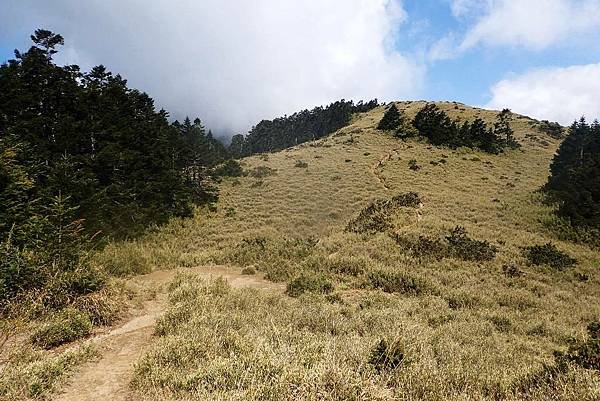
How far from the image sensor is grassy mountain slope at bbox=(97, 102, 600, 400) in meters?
4.96

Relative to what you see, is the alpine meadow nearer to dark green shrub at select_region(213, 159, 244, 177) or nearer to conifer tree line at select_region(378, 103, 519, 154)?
dark green shrub at select_region(213, 159, 244, 177)

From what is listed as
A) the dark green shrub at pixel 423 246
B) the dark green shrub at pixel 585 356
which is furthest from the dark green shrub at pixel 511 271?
the dark green shrub at pixel 585 356

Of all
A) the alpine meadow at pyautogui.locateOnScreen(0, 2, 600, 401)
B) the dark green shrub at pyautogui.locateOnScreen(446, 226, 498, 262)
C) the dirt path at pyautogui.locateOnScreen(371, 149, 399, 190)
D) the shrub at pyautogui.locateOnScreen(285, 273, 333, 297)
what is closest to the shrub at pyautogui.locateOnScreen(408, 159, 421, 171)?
the dirt path at pyautogui.locateOnScreen(371, 149, 399, 190)

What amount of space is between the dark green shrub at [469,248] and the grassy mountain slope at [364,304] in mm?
536

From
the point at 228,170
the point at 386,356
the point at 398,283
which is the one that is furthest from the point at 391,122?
the point at 386,356

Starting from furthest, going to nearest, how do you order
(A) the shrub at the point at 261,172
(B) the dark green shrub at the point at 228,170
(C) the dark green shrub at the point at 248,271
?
1. (B) the dark green shrub at the point at 228,170
2. (A) the shrub at the point at 261,172
3. (C) the dark green shrub at the point at 248,271

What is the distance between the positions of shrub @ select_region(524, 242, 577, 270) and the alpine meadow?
10 cm

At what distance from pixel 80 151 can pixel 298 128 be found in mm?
92430

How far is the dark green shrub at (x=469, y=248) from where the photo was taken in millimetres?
15588

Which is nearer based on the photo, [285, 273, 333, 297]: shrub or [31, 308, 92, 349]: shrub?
[31, 308, 92, 349]: shrub

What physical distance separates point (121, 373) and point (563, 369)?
7.47m

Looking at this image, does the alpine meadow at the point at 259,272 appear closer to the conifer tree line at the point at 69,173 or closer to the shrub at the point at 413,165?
the conifer tree line at the point at 69,173

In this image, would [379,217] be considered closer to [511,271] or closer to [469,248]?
[469,248]

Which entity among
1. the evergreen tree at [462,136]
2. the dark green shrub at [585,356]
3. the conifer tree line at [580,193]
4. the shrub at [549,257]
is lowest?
the shrub at [549,257]
